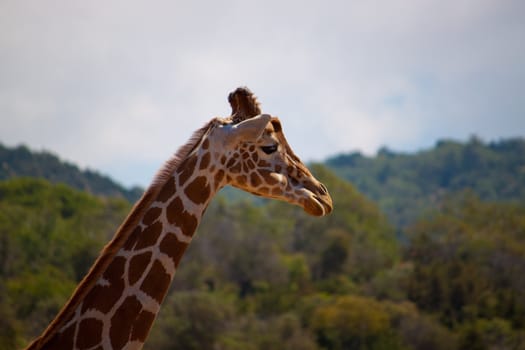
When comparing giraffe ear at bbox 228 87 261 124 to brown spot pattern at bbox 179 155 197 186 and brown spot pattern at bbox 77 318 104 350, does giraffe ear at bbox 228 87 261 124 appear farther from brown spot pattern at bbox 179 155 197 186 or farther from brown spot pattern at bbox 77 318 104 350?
brown spot pattern at bbox 77 318 104 350

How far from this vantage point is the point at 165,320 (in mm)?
44219

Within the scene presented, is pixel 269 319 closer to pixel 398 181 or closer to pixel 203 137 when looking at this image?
pixel 203 137

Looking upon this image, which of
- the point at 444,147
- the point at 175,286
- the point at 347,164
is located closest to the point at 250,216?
the point at 175,286

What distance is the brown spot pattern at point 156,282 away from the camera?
16.8ft

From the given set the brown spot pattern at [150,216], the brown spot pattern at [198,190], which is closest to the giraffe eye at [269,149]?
the brown spot pattern at [198,190]

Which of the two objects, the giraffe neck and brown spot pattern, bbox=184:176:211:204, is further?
brown spot pattern, bbox=184:176:211:204

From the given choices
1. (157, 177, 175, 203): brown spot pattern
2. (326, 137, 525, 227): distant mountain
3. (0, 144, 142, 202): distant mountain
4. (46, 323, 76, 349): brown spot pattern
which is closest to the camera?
(46, 323, 76, 349): brown spot pattern

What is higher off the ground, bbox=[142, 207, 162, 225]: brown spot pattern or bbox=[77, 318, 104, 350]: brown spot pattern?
bbox=[142, 207, 162, 225]: brown spot pattern

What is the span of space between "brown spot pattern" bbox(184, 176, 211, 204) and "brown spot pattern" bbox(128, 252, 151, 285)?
454 millimetres

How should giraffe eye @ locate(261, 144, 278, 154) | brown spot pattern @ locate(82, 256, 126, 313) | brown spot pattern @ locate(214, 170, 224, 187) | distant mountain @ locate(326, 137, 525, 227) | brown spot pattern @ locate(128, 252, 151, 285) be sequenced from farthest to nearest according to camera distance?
distant mountain @ locate(326, 137, 525, 227) < giraffe eye @ locate(261, 144, 278, 154) < brown spot pattern @ locate(214, 170, 224, 187) < brown spot pattern @ locate(128, 252, 151, 285) < brown spot pattern @ locate(82, 256, 126, 313)

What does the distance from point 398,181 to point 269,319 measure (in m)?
110

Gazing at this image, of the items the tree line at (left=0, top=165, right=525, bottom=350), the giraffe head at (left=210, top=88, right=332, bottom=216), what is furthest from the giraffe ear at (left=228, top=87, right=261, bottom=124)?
the tree line at (left=0, top=165, right=525, bottom=350)

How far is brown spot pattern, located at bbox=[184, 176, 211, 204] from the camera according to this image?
535 centimetres

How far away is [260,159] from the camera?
550 centimetres
